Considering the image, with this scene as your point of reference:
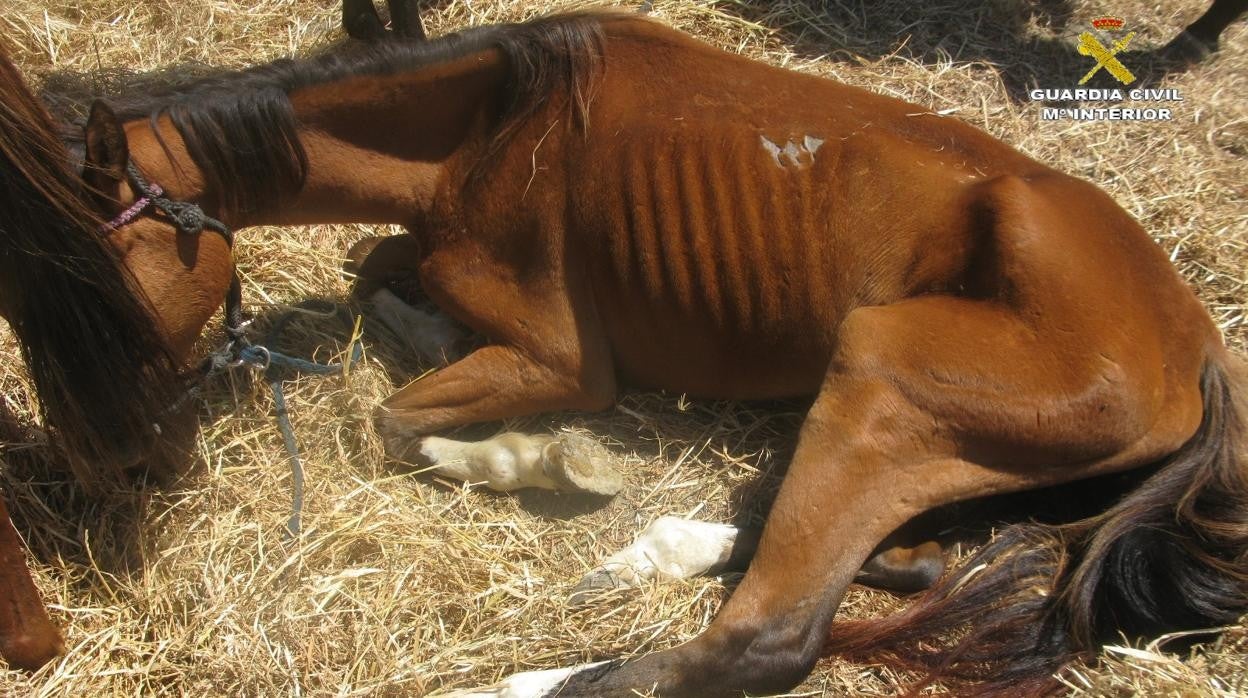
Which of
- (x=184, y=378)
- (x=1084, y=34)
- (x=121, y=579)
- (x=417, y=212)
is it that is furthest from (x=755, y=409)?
(x=1084, y=34)

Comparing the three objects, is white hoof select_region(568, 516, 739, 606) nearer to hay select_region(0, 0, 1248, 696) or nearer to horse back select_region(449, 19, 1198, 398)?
hay select_region(0, 0, 1248, 696)

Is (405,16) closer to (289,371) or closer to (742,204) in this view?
(289,371)

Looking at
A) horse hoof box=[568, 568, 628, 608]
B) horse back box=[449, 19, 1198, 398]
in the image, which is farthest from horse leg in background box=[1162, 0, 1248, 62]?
horse hoof box=[568, 568, 628, 608]

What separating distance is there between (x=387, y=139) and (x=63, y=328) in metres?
1.16

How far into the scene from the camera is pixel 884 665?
8.72ft

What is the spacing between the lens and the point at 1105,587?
2617 millimetres

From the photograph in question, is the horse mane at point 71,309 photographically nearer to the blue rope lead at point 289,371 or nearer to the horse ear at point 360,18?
the blue rope lead at point 289,371

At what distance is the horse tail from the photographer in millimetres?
2545

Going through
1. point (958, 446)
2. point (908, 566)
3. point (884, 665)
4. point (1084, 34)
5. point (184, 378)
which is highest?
point (1084, 34)

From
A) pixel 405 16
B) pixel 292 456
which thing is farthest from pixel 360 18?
pixel 292 456

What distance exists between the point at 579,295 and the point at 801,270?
29.9 inches

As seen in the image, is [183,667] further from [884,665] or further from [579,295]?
[884,665]

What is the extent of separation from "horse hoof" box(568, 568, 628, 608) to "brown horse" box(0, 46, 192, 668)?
136cm

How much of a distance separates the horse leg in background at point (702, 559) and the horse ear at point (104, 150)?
5.78 feet
